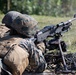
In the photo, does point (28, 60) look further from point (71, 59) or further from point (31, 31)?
point (71, 59)

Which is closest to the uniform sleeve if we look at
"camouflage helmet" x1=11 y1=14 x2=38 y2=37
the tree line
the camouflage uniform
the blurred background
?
the camouflage uniform

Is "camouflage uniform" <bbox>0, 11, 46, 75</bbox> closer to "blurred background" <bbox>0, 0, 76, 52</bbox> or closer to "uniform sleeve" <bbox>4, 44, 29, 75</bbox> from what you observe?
"uniform sleeve" <bbox>4, 44, 29, 75</bbox>

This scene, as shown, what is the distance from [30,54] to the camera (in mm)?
6762

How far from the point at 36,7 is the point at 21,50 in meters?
14.0

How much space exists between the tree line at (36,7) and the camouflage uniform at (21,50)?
41.0 feet

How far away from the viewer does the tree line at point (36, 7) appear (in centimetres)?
2002

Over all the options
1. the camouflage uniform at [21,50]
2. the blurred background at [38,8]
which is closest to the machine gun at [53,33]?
the camouflage uniform at [21,50]

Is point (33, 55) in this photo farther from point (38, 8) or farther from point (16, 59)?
point (38, 8)

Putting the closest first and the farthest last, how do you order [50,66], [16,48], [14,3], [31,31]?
[16,48]
[31,31]
[50,66]
[14,3]

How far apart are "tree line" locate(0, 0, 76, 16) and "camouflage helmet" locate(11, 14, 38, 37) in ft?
41.3

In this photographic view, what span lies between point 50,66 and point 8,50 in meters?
1.33

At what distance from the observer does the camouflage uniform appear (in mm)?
6445

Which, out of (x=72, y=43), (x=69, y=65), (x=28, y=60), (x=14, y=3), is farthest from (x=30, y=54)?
(x=14, y=3)

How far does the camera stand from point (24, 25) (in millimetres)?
7254
